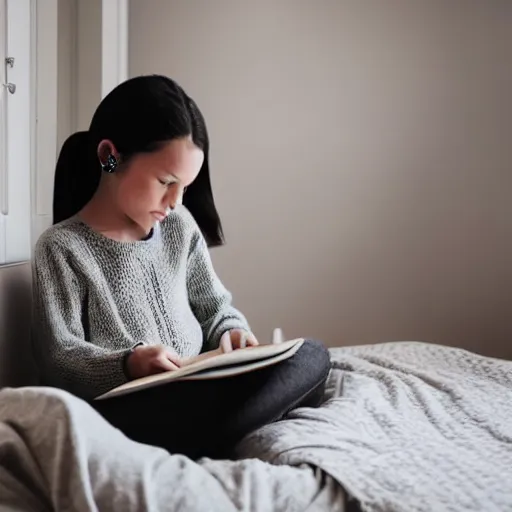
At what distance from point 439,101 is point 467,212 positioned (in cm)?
32

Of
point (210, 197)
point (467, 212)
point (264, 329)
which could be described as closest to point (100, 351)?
point (210, 197)

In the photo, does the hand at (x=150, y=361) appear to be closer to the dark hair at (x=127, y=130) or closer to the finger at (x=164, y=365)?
the finger at (x=164, y=365)

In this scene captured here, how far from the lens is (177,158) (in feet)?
3.56

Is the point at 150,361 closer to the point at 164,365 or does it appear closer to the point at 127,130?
the point at 164,365

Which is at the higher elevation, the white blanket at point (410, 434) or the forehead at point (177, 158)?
the forehead at point (177, 158)

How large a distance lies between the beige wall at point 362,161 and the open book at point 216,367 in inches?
45.3

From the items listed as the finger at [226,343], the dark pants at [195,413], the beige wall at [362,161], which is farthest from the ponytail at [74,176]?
the beige wall at [362,161]

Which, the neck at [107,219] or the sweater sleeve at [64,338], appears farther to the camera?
the neck at [107,219]

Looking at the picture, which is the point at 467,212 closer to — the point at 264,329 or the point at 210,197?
the point at 264,329

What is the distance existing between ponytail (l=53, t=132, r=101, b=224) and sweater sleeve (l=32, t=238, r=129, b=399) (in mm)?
194

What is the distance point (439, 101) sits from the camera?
80.4 inches

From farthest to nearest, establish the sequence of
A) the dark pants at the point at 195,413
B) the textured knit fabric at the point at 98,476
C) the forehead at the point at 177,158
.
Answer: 1. the forehead at the point at 177,158
2. the dark pants at the point at 195,413
3. the textured knit fabric at the point at 98,476

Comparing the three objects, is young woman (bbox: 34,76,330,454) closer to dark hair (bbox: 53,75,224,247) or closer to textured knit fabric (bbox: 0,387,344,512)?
dark hair (bbox: 53,75,224,247)

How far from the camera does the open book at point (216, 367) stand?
798 millimetres
